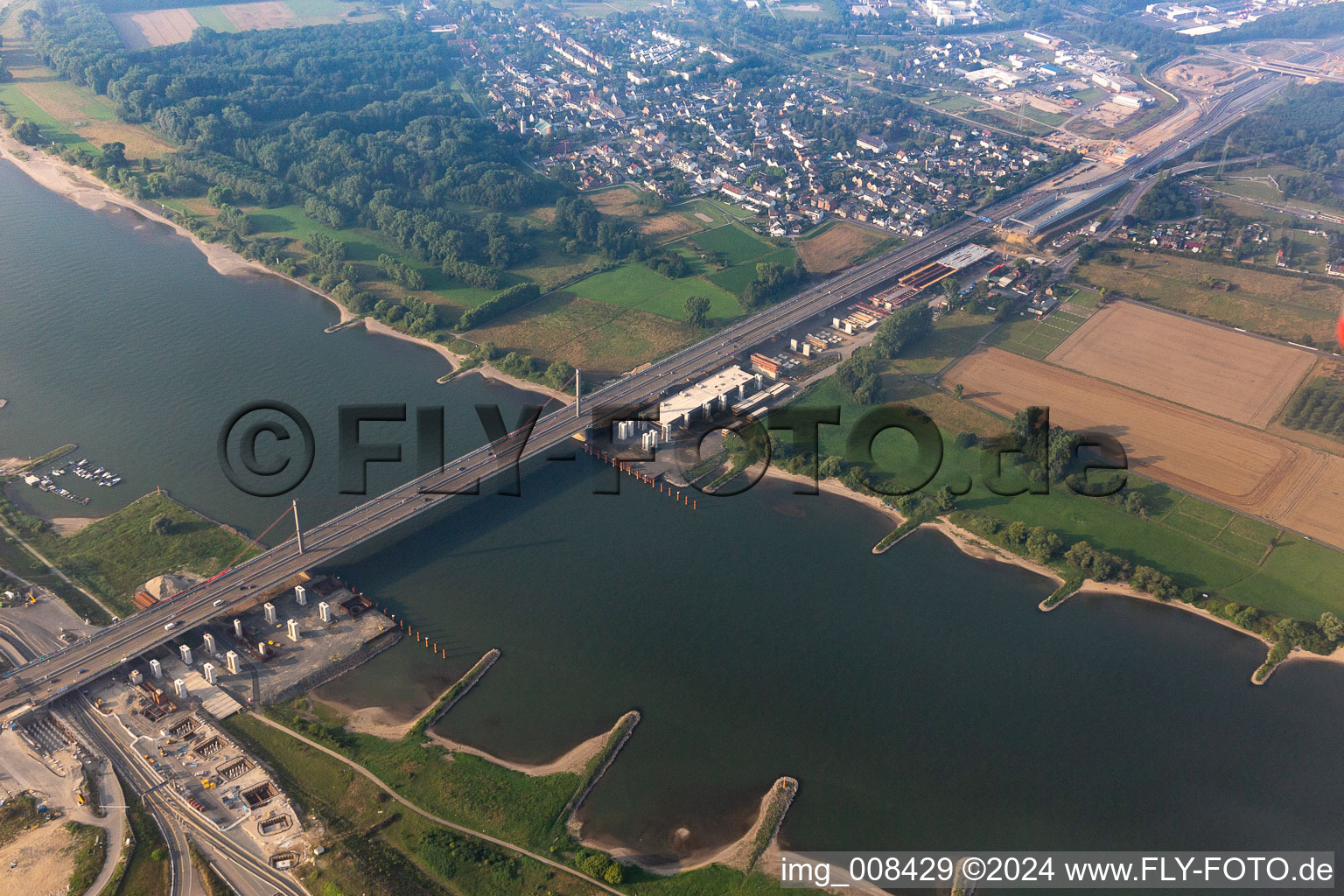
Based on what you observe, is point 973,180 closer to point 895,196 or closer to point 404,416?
point 895,196

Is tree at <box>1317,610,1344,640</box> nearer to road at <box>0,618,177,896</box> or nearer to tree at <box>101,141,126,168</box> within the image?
road at <box>0,618,177,896</box>

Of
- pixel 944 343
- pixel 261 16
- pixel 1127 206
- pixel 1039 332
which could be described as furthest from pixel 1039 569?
pixel 261 16

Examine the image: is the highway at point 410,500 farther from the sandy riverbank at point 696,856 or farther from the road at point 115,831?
the sandy riverbank at point 696,856

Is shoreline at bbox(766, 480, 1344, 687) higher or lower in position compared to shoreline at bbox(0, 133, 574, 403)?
lower

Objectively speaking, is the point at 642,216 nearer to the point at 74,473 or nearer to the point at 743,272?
the point at 743,272

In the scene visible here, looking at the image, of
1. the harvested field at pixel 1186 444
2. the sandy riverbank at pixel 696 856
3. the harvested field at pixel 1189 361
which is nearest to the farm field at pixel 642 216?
the harvested field at pixel 1186 444

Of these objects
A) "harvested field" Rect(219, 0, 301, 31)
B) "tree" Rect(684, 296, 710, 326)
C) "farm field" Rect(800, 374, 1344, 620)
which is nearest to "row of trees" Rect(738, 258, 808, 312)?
"tree" Rect(684, 296, 710, 326)
